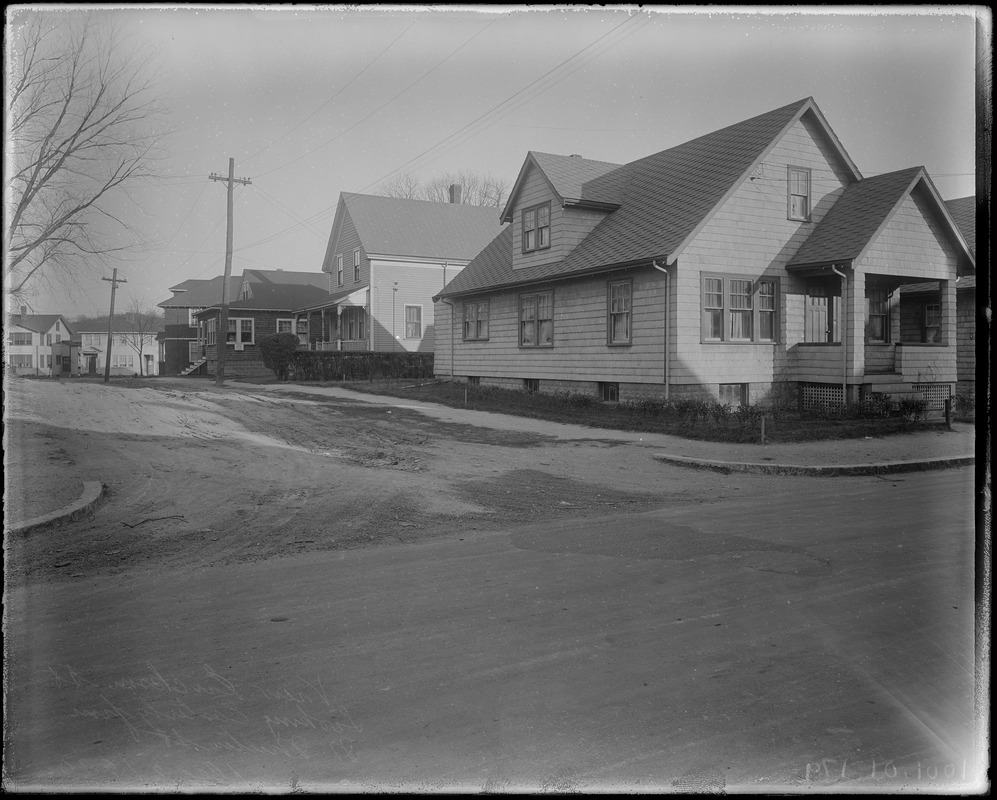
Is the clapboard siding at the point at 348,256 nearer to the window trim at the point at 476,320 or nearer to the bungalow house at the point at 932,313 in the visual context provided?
the window trim at the point at 476,320

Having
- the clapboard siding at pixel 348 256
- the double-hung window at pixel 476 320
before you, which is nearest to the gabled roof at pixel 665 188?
the double-hung window at pixel 476 320

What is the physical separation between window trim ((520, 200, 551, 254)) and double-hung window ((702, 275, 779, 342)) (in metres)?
6.66

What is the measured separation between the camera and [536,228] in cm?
2552

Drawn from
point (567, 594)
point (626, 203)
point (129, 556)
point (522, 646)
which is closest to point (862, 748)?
point (522, 646)

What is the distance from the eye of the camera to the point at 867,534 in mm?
7645

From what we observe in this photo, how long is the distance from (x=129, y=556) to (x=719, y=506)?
6.63 m

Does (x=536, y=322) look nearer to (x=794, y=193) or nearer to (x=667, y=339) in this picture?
(x=667, y=339)

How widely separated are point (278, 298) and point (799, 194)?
3692cm

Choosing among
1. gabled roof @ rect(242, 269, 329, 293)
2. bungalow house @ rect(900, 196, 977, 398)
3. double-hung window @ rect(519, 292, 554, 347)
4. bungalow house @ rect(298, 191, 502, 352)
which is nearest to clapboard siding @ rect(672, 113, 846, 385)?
bungalow house @ rect(900, 196, 977, 398)

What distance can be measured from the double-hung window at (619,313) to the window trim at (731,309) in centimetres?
202

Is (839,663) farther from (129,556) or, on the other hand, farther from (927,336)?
(927,336)

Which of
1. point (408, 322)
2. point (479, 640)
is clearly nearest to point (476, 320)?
point (408, 322)

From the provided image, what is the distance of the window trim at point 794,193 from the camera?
830 inches

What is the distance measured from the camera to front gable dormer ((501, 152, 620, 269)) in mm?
24172
